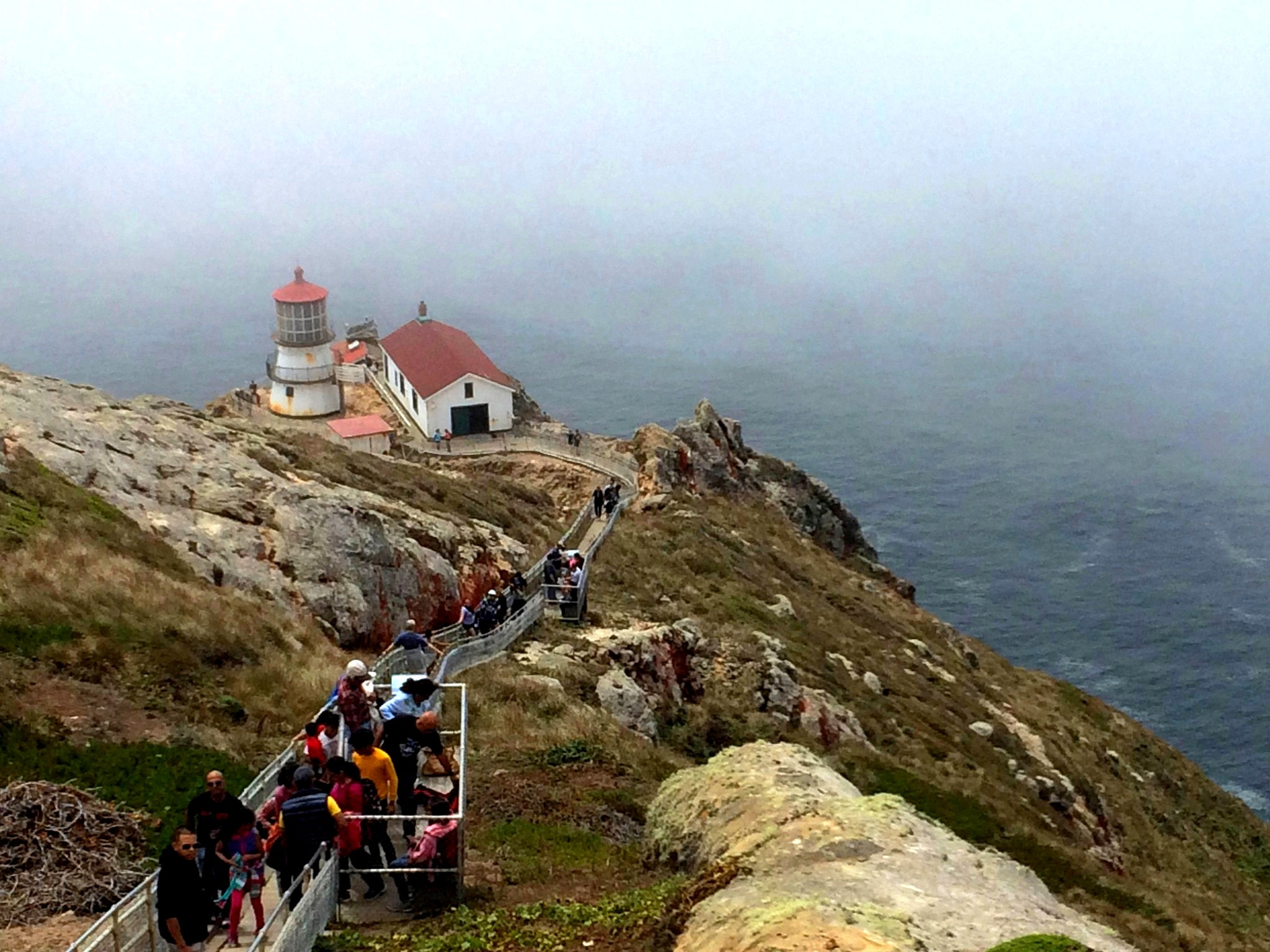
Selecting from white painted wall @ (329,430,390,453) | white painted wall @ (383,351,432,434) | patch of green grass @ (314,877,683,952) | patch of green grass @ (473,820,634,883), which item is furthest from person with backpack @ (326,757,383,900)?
white painted wall @ (383,351,432,434)

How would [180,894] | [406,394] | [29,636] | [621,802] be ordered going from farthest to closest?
[406,394], [621,802], [29,636], [180,894]

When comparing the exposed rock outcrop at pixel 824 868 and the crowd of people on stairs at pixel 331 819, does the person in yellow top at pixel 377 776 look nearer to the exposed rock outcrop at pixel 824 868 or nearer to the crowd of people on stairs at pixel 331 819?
the crowd of people on stairs at pixel 331 819

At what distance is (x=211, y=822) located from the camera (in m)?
12.4

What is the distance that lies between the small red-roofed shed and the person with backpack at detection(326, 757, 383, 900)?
52.0 meters

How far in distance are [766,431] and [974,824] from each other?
10133 centimetres

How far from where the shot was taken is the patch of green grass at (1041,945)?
11695 millimetres

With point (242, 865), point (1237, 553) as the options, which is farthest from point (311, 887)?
point (1237, 553)

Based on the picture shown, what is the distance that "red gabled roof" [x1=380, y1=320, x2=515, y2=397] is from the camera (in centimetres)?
6875

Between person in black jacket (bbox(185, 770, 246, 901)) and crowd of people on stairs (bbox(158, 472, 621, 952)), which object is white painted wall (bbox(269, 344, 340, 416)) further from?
person in black jacket (bbox(185, 770, 246, 901))

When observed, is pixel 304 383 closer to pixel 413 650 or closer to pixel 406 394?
pixel 406 394

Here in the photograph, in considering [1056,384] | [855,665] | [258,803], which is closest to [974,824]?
[855,665]

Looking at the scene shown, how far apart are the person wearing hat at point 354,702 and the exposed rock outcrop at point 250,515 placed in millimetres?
12469

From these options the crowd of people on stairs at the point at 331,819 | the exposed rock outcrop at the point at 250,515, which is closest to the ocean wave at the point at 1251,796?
the exposed rock outcrop at the point at 250,515

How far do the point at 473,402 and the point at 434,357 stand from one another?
455cm
